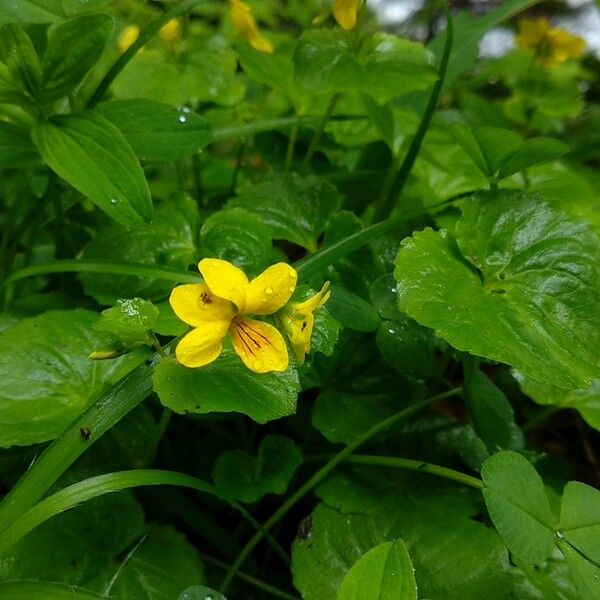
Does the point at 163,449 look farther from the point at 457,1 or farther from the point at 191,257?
the point at 457,1

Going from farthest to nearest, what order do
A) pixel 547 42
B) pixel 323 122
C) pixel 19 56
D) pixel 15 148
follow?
pixel 547 42, pixel 323 122, pixel 15 148, pixel 19 56

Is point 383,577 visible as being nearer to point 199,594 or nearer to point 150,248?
point 199,594

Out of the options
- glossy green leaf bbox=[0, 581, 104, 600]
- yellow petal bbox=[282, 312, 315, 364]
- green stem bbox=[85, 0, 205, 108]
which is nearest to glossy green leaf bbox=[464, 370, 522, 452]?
yellow petal bbox=[282, 312, 315, 364]

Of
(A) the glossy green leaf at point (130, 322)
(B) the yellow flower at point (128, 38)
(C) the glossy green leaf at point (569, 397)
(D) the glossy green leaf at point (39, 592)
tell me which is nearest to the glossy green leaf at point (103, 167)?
(A) the glossy green leaf at point (130, 322)

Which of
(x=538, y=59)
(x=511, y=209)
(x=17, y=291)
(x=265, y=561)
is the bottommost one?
(x=265, y=561)

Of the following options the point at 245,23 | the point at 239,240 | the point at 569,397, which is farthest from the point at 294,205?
the point at 569,397

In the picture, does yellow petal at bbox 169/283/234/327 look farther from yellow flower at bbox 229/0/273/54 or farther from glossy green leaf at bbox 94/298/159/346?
yellow flower at bbox 229/0/273/54

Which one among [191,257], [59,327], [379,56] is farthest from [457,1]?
[59,327]
